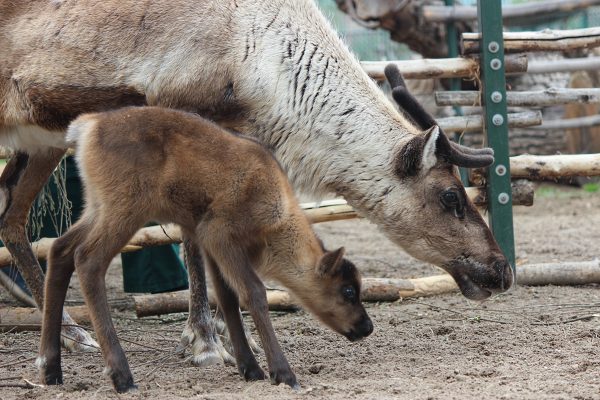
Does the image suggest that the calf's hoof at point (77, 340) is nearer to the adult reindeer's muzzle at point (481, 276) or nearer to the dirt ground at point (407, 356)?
the dirt ground at point (407, 356)

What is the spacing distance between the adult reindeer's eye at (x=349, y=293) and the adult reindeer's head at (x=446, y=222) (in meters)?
0.74

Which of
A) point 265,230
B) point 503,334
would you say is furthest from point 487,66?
point 265,230

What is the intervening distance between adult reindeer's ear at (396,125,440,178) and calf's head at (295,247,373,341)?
0.76 meters

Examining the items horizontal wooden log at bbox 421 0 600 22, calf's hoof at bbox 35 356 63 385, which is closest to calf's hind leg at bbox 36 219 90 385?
calf's hoof at bbox 35 356 63 385

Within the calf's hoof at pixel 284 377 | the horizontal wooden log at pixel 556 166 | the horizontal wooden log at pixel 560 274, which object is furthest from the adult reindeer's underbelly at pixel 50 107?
the horizontal wooden log at pixel 560 274

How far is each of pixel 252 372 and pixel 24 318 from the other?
7.01 ft

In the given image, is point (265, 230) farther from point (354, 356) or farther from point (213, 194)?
point (354, 356)

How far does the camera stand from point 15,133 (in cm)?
538

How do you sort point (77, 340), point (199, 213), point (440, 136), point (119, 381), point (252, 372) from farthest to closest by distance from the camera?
point (77, 340), point (440, 136), point (252, 372), point (199, 213), point (119, 381)

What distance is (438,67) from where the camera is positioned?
7.00 m

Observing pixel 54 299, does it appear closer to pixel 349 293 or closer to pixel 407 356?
pixel 349 293

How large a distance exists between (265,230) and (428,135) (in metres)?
1.05

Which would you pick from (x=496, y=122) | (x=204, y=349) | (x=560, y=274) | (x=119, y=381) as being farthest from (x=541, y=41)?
(x=119, y=381)

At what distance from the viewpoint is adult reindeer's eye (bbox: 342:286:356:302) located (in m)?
4.42
